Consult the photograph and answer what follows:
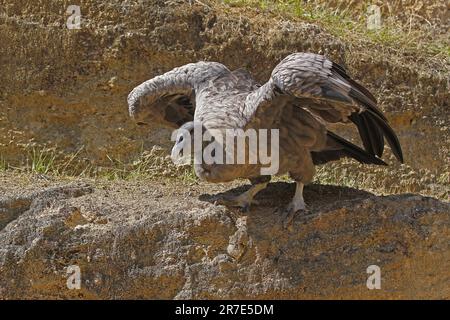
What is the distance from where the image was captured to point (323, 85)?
6.30 meters

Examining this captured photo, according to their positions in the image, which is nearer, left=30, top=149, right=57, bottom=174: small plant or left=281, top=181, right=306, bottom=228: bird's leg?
left=281, top=181, right=306, bottom=228: bird's leg

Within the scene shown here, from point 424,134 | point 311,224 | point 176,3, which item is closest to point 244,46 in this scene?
point 176,3

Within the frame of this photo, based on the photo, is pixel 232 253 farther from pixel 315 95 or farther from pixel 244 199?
pixel 315 95

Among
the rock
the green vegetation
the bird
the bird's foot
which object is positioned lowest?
the rock

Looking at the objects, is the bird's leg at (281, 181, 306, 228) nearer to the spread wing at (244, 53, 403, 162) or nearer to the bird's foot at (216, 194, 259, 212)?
the bird's foot at (216, 194, 259, 212)

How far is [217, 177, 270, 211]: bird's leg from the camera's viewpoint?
22.8 ft

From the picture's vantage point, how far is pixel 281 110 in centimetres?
669

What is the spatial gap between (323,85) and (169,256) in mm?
1500

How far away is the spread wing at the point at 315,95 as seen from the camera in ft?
20.6

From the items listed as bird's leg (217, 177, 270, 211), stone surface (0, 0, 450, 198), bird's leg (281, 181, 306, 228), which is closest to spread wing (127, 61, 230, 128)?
bird's leg (217, 177, 270, 211)

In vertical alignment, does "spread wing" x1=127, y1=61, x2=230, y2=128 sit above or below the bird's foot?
above

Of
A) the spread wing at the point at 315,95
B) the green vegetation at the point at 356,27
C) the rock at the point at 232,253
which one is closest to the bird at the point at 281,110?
the spread wing at the point at 315,95

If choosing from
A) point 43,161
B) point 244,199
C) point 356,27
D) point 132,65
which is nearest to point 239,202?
point 244,199
